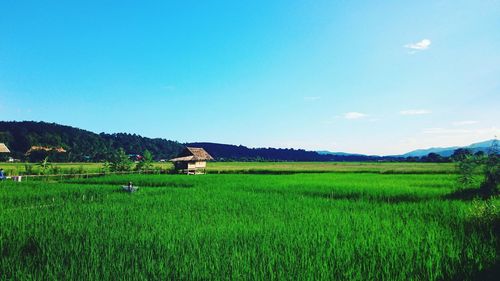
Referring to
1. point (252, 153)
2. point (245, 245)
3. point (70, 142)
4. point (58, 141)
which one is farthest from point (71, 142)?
point (245, 245)

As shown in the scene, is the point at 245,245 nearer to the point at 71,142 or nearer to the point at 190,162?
the point at 190,162

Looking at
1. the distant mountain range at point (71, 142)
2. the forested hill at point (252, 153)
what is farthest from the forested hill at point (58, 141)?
the forested hill at point (252, 153)

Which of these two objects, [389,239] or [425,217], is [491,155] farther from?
[389,239]

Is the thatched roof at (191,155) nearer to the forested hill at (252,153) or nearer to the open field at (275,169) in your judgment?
the open field at (275,169)

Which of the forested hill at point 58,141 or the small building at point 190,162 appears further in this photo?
the forested hill at point 58,141

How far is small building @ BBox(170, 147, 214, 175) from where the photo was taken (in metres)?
35.7

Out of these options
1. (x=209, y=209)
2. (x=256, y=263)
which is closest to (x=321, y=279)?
(x=256, y=263)

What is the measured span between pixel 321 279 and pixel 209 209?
579 cm

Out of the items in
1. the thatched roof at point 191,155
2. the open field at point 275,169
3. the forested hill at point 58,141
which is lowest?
the open field at point 275,169

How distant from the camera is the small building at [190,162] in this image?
3572cm

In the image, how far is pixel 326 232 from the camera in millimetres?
6164

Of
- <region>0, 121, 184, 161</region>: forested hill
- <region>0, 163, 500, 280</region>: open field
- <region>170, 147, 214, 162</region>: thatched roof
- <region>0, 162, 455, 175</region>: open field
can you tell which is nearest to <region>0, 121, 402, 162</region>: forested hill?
<region>0, 121, 184, 161</region>: forested hill

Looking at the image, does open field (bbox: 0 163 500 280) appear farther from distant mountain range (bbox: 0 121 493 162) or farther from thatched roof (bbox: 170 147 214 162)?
distant mountain range (bbox: 0 121 493 162)

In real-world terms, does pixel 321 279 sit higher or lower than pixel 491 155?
lower
